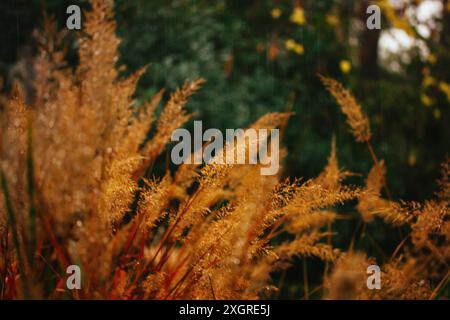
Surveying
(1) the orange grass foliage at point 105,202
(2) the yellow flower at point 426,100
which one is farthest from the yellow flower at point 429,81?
(1) the orange grass foliage at point 105,202

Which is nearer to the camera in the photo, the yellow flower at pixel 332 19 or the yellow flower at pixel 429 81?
the yellow flower at pixel 429 81

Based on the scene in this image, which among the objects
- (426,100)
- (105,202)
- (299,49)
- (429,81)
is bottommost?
(105,202)

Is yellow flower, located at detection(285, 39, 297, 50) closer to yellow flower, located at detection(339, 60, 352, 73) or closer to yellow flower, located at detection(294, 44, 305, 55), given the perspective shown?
yellow flower, located at detection(294, 44, 305, 55)

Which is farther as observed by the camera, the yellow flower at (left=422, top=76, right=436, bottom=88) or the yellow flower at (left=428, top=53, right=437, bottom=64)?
the yellow flower at (left=428, top=53, right=437, bottom=64)

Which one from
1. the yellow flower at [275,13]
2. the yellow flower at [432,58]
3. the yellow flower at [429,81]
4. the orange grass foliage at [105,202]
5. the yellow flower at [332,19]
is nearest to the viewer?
the orange grass foliage at [105,202]

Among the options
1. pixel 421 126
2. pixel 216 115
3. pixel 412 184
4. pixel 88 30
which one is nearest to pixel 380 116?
pixel 421 126

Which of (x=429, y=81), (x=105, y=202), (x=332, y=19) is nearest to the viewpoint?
(x=105, y=202)

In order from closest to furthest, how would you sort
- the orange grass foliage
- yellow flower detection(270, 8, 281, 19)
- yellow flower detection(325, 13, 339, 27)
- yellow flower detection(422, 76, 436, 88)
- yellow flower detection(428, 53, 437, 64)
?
the orange grass foliage, yellow flower detection(422, 76, 436, 88), yellow flower detection(428, 53, 437, 64), yellow flower detection(270, 8, 281, 19), yellow flower detection(325, 13, 339, 27)

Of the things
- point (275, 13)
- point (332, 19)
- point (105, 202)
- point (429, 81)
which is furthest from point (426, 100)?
point (105, 202)

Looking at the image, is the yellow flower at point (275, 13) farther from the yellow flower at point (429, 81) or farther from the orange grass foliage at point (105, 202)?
the orange grass foliage at point (105, 202)

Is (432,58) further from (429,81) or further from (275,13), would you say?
(275,13)

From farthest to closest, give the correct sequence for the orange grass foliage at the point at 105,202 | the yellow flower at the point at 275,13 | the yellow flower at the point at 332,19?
1. the yellow flower at the point at 332,19
2. the yellow flower at the point at 275,13
3. the orange grass foliage at the point at 105,202

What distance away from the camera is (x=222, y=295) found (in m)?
1.10

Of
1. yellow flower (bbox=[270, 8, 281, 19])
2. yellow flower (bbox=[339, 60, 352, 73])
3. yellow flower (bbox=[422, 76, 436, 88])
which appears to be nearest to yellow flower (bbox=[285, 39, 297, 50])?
yellow flower (bbox=[270, 8, 281, 19])
